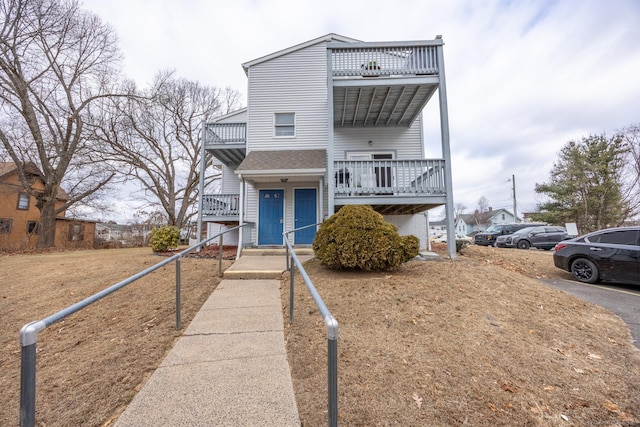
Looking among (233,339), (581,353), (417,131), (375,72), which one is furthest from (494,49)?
(233,339)

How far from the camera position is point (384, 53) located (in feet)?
26.1

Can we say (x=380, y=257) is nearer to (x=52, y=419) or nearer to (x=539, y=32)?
(x=52, y=419)

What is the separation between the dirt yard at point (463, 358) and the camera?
6.99 feet

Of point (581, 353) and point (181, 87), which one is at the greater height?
point (181, 87)

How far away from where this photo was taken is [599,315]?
4.32m

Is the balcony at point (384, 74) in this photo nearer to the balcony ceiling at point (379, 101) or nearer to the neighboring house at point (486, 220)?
the balcony ceiling at point (379, 101)

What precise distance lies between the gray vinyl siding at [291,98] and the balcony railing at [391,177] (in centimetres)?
302

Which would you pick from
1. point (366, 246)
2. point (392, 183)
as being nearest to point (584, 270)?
point (392, 183)

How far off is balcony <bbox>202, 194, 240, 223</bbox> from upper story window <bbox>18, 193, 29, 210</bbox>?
73.9 feet

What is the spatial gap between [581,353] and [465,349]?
1405mm

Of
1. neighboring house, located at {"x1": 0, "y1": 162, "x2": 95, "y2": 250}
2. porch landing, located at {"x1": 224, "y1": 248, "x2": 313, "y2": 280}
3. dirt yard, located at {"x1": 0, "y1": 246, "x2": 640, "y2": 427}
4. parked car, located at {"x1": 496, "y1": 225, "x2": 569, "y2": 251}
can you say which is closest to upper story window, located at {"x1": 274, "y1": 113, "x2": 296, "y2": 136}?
porch landing, located at {"x1": 224, "y1": 248, "x2": 313, "y2": 280}

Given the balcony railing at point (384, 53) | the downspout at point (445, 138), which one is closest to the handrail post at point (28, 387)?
the downspout at point (445, 138)

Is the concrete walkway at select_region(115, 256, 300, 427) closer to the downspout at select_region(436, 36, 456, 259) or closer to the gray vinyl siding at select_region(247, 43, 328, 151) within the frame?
the downspout at select_region(436, 36, 456, 259)

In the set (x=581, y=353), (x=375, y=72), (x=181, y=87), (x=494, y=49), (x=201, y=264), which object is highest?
(x=181, y=87)
